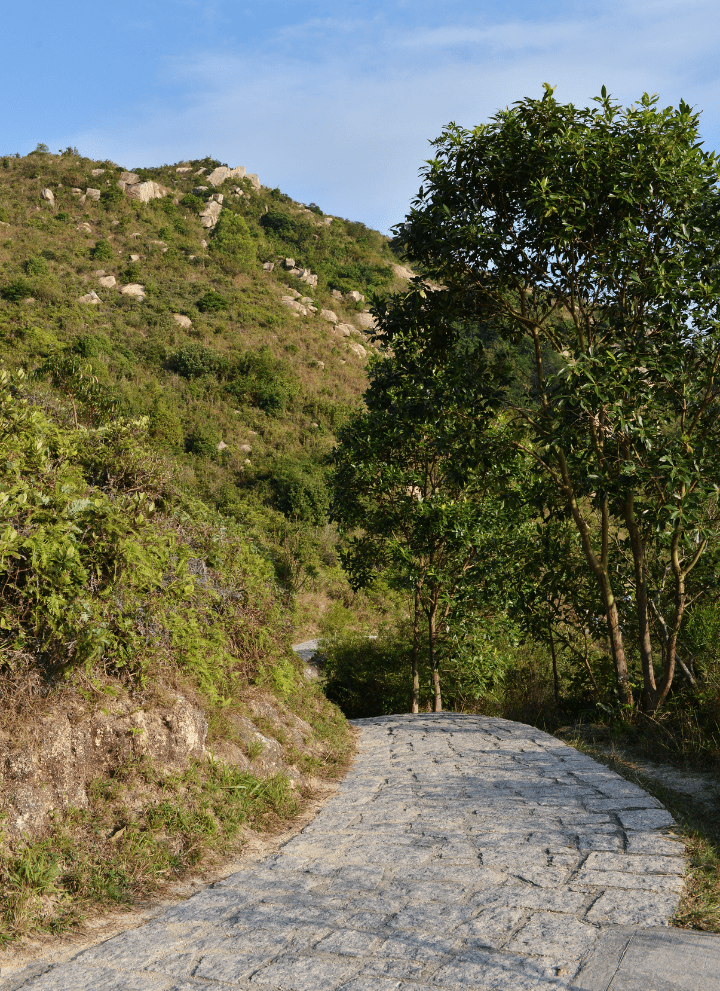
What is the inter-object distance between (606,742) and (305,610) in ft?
46.5

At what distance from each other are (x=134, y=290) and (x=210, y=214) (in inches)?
498

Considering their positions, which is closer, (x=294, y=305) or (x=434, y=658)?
(x=434, y=658)

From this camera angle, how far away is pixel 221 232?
43.2m

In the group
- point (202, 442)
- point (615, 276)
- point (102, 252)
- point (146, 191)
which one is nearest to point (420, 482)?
point (615, 276)

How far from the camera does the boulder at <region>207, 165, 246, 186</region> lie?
159ft

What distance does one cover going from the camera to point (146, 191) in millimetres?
43312

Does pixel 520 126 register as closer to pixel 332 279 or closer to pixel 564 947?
pixel 564 947

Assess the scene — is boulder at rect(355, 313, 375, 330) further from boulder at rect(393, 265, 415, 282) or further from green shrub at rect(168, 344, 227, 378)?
green shrub at rect(168, 344, 227, 378)

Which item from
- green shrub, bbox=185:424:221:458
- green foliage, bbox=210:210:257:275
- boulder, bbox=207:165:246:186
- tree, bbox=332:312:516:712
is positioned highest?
boulder, bbox=207:165:246:186

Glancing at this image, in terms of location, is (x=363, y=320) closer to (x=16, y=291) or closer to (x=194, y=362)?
(x=194, y=362)

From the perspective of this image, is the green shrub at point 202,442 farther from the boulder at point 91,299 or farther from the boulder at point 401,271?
the boulder at point 401,271

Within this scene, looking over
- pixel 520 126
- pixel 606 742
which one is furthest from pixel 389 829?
pixel 520 126

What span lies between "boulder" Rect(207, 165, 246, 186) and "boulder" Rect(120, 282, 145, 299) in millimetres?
16933

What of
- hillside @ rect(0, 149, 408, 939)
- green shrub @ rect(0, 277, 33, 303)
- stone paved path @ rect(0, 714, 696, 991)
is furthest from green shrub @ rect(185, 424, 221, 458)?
stone paved path @ rect(0, 714, 696, 991)
